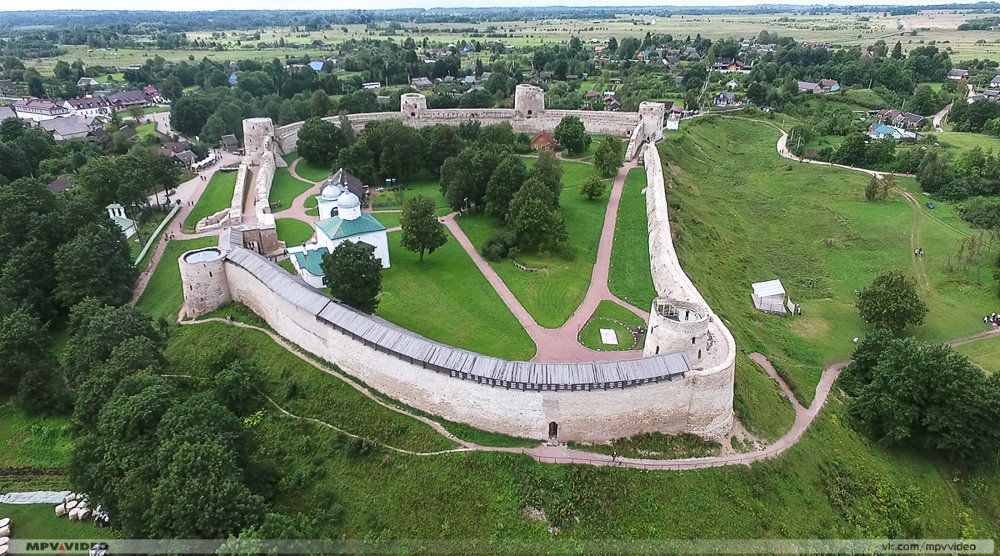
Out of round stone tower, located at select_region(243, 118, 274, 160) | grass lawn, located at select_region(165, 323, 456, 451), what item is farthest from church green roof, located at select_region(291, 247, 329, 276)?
round stone tower, located at select_region(243, 118, 274, 160)

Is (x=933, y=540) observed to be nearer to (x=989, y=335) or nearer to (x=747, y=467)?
(x=747, y=467)

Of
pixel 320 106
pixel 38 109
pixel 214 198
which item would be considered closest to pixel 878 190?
pixel 214 198

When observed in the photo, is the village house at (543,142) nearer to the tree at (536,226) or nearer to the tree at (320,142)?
the tree at (320,142)

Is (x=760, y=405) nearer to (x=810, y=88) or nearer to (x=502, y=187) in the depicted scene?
(x=502, y=187)

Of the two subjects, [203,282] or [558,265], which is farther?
[558,265]

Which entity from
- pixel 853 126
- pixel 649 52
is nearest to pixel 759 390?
pixel 853 126

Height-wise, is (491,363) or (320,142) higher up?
(320,142)
